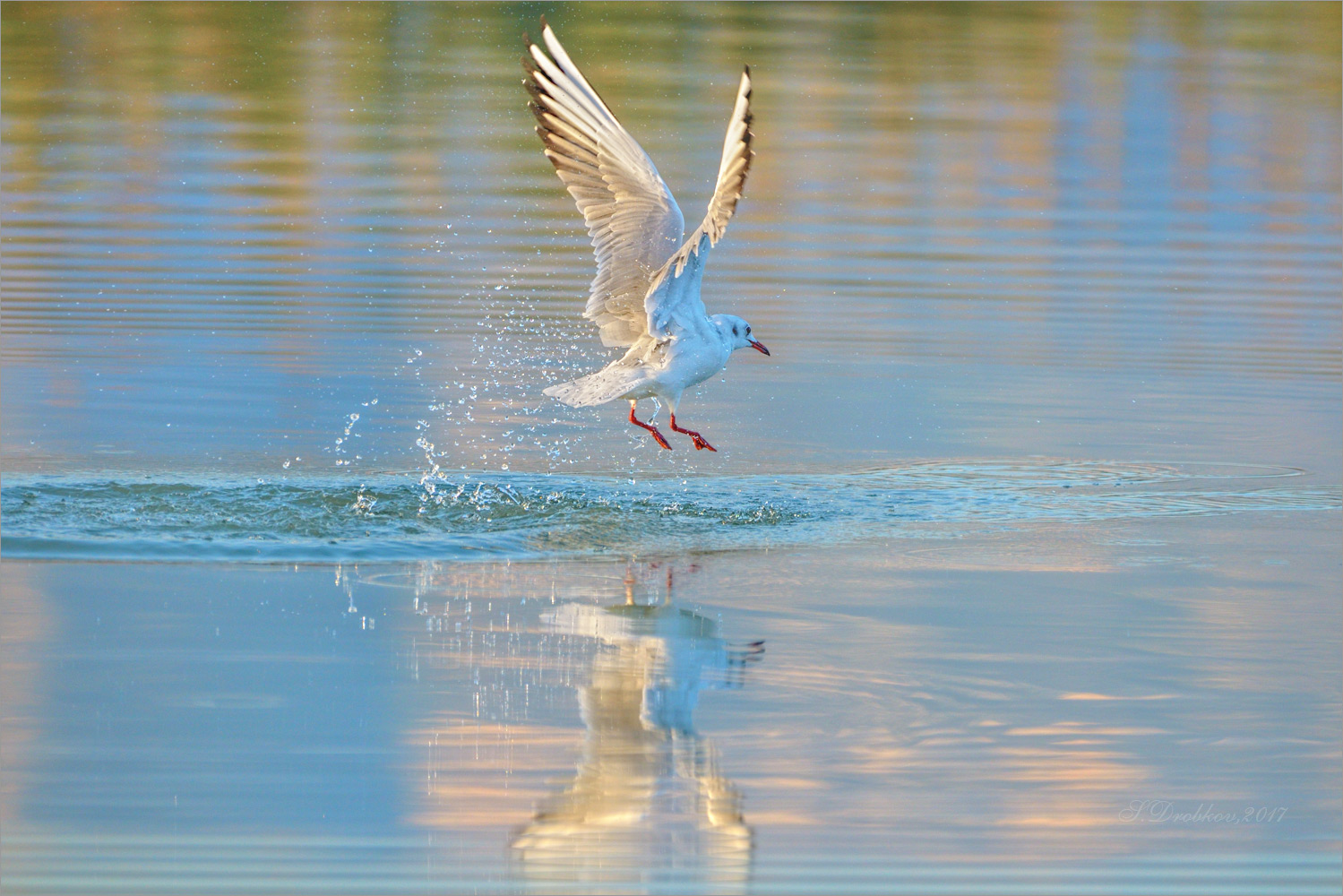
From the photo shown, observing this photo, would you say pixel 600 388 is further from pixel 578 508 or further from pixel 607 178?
pixel 607 178

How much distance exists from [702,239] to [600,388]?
111 cm

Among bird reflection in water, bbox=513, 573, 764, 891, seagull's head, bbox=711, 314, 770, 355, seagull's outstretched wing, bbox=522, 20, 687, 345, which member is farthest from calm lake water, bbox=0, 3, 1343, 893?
seagull's outstretched wing, bbox=522, 20, 687, 345

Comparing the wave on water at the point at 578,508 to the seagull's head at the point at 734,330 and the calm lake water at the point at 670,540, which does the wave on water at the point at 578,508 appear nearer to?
the calm lake water at the point at 670,540

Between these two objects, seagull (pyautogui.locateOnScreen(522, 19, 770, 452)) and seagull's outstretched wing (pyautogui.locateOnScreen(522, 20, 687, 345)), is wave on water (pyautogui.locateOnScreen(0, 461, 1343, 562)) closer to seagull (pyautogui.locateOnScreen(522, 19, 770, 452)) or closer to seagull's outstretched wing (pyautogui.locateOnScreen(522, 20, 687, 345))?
seagull (pyautogui.locateOnScreen(522, 19, 770, 452))

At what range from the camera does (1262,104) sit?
24.9 metres

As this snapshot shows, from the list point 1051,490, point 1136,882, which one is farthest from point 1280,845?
point 1051,490

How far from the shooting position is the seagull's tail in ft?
27.8

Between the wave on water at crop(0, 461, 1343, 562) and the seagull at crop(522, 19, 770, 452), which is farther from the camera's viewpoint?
the seagull at crop(522, 19, 770, 452)

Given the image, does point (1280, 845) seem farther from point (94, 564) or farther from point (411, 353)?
point (411, 353)

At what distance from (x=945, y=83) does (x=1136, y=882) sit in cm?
2356

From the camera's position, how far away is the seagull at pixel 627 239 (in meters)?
8.38

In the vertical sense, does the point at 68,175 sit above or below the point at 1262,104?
below

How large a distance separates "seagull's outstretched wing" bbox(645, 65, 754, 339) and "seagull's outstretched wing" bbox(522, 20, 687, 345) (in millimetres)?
160

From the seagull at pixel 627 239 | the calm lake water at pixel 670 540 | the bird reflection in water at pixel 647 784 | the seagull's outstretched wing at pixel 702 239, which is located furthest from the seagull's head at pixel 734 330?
the bird reflection in water at pixel 647 784
